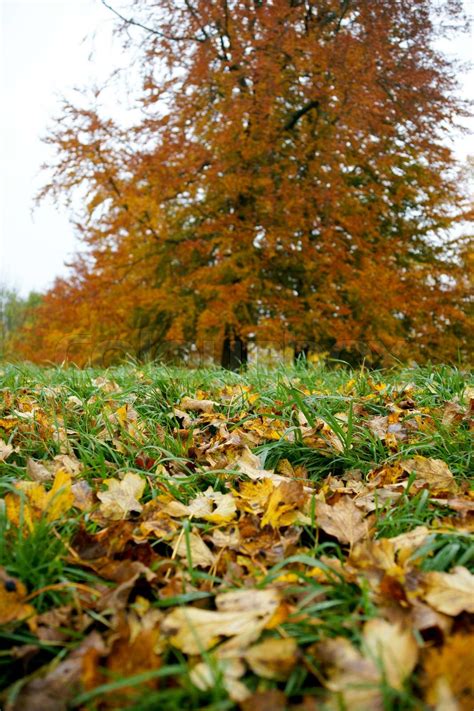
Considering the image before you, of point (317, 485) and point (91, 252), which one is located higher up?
point (91, 252)

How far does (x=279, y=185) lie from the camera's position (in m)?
7.08

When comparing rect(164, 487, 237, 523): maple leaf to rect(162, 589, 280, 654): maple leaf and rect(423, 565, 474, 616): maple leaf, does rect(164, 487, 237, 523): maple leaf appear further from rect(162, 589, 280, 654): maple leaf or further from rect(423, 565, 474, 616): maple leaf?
rect(423, 565, 474, 616): maple leaf

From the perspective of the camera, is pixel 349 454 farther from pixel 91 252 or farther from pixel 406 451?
pixel 91 252

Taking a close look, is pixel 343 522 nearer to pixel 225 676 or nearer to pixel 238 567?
pixel 238 567

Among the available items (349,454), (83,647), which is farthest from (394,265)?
(83,647)

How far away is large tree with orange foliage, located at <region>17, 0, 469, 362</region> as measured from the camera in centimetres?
633

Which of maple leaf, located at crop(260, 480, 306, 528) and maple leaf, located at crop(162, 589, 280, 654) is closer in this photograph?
maple leaf, located at crop(162, 589, 280, 654)

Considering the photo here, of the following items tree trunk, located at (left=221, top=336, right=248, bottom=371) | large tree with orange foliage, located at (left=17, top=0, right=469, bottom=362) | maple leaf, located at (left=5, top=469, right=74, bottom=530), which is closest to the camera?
maple leaf, located at (left=5, top=469, right=74, bottom=530)

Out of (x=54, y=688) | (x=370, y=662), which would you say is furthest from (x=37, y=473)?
(x=370, y=662)

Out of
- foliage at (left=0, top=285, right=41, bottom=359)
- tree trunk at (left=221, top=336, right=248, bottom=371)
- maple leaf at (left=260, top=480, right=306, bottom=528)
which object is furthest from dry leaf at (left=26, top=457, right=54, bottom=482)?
foliage at (left=0, top=285, right=41, bottom=359)

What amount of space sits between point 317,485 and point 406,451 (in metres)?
0.34

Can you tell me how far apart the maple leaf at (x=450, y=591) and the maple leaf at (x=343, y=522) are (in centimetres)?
27

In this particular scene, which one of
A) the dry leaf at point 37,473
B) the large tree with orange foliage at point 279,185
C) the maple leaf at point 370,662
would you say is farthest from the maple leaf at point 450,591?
the large tree with orange foliage at point 279,185

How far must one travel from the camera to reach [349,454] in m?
1.94
